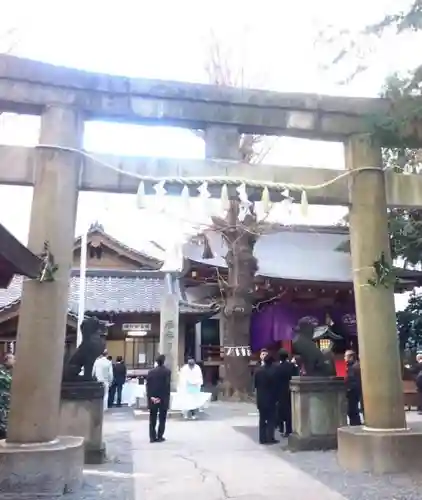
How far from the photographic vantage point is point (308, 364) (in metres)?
10.0

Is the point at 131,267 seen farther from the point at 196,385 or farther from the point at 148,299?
the point at 196,385

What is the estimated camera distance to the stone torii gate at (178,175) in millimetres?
6789

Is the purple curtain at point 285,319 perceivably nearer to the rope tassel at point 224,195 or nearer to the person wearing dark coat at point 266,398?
the person wearing dark coat at point 266,398

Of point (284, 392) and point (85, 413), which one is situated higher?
point (284, 392)

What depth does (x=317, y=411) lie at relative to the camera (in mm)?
9555

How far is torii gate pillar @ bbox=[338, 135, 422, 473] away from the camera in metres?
7.30

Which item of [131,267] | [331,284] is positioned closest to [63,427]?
[331,284]

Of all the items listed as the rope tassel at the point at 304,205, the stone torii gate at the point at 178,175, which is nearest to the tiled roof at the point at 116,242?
the stone torii gate at the point at 178,175

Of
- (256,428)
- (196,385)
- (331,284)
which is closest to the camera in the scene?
(256,428)

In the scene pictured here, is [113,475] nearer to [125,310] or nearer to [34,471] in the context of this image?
[34,471]

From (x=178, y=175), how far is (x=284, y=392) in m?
5.37

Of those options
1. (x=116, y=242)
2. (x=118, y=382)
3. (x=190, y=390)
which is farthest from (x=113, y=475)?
(x=116, y=242)

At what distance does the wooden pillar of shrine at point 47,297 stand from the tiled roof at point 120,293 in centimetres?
1422

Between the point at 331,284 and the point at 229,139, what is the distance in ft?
46.8
